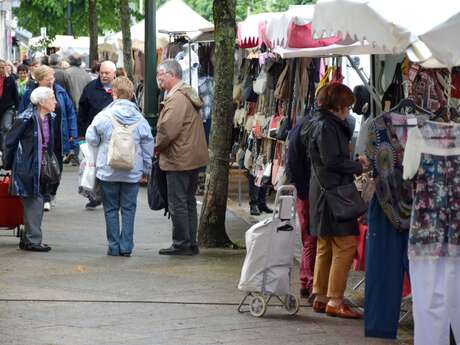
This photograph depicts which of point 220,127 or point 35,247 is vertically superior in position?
point 220,127

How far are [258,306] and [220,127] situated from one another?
408cm

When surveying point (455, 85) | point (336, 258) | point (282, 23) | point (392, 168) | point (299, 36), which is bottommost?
point (336, 258)

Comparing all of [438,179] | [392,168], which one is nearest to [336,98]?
[392,168]

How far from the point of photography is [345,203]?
917 cm

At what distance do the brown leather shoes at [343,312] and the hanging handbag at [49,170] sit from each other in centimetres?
389

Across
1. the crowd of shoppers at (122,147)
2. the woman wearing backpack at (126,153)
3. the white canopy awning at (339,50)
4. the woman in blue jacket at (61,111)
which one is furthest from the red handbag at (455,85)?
the woman in blue jacket at (61,111)

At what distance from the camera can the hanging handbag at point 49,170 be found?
1240 cm

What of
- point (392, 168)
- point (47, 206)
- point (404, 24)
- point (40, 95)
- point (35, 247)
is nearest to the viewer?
point (404, 24)

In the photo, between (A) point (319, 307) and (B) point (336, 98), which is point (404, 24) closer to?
(B) point (336, 98)

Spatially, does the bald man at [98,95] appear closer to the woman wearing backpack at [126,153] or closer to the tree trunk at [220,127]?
the tree trunk at [220,127]

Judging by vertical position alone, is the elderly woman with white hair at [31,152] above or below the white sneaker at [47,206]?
above

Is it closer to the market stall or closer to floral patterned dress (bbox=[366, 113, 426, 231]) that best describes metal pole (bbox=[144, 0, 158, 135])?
the market stall

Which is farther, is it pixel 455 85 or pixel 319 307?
pixel 455 85

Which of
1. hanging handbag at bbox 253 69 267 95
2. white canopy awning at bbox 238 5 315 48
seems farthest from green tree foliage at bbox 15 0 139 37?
white canopy awning at bbox 238 5 315 48
